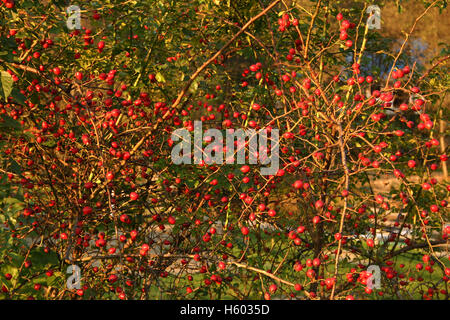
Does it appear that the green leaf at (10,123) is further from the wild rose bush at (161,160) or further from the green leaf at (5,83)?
the green leaf at (5,83)

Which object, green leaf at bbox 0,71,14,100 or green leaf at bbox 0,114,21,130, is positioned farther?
green leaf at bbox 0,114,21,130

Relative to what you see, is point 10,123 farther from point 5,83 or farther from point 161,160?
point 161,160

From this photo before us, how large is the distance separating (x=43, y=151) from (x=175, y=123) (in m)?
1.09

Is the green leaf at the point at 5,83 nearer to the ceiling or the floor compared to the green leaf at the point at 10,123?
nearer to the ceiling

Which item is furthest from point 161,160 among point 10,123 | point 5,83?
point 5,83

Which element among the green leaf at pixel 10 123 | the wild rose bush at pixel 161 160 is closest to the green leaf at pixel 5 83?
the wild rose bush at pixel 161 160

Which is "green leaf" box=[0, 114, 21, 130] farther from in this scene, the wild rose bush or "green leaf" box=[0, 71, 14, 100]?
"green leaf" box=[0, 71, 14, 100]

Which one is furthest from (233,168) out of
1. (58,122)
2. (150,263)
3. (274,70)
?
(58,122)

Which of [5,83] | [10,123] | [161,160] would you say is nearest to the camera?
[5,83]

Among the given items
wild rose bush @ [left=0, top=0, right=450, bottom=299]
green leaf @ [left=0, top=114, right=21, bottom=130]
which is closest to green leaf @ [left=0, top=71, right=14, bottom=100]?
wild rose bush @ [left=0, top=0, right=450, bottom=299]

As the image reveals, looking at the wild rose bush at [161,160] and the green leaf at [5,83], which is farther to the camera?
the wild rose bush at [161,160]

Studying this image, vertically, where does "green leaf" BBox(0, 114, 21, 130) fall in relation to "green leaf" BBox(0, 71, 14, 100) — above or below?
below

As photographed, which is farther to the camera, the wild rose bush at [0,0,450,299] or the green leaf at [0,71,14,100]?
the wild rose bush at [0,0,450,299]
